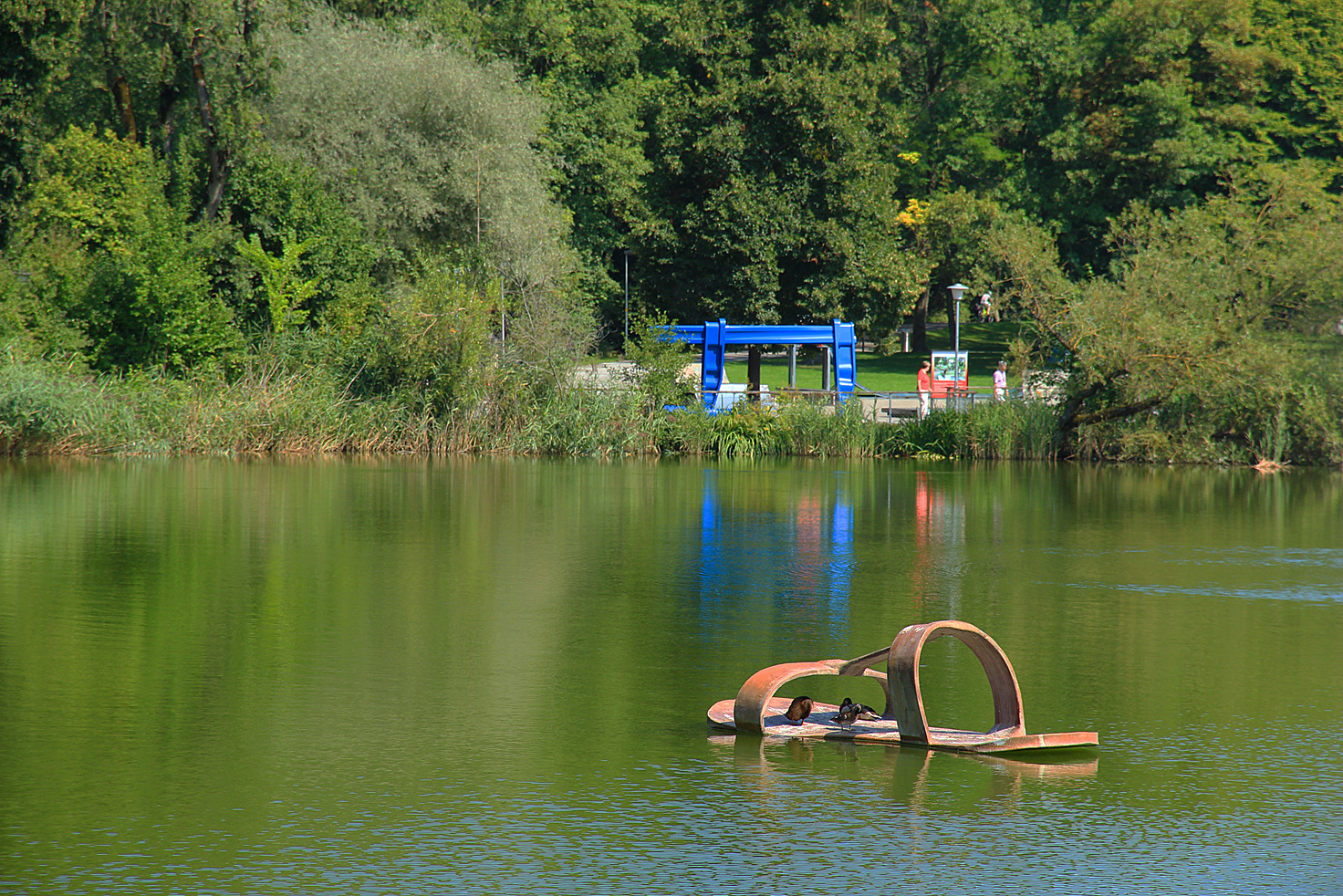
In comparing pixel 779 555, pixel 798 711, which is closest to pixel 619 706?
pixel 798 711

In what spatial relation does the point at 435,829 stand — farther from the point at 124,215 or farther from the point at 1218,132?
the point at 1218,132

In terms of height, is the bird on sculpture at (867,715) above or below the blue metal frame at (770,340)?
below

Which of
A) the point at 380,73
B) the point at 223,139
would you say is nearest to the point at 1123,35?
the point at 380,73

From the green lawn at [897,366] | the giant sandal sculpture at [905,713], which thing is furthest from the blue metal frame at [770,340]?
the giant sandal sculpture at [905,713]

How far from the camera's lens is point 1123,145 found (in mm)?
51531

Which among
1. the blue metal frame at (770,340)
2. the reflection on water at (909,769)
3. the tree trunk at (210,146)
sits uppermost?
the tree trunk at (210,146)

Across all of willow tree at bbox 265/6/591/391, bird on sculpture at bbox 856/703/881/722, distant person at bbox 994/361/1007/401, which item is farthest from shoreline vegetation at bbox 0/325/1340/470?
bird on sculpture at bbox 856/703/881/722

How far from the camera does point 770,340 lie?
118 feet

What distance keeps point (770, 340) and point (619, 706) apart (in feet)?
92.9

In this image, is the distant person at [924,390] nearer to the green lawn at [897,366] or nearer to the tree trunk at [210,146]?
the green lawn at [897,366]

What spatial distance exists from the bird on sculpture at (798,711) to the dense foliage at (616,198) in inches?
807

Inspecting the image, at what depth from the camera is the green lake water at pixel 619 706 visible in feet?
18.4

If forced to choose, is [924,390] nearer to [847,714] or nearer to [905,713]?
[847,714]

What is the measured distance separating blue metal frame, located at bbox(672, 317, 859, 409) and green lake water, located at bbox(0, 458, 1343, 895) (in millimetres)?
18012
